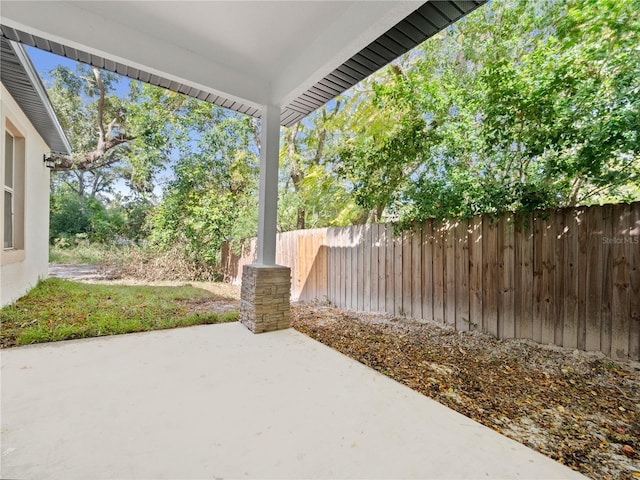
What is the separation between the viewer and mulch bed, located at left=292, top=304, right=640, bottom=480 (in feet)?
5.00

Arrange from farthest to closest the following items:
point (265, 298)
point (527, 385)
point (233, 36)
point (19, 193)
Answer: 1. point (19, 193)
2. point (265, 298)
3. point (233, 36)
4. point (527, 385)

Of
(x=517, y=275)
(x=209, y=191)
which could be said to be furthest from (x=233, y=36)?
(x=209, y=191)

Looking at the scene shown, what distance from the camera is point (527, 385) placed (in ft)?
7.09

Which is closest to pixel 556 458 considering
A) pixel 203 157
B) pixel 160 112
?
pixel 203 157

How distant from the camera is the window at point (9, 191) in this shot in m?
3.65

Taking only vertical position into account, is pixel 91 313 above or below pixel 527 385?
above

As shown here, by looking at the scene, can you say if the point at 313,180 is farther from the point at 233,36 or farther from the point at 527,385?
the point at 527,385

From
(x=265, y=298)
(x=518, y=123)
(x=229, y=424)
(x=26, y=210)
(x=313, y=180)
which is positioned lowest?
(x=229, y=424)

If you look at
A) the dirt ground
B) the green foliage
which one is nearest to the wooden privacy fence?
the dirt ground

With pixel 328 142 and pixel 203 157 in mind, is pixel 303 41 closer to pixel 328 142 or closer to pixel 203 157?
pixel 328 142

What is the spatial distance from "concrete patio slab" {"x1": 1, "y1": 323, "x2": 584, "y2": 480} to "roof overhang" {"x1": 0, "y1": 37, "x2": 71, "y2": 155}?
273 centimetres

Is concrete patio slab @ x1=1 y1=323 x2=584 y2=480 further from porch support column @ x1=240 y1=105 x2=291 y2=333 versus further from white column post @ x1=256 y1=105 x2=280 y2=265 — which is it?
white column post @ x1=256 y1=105 x2=280 y2=265

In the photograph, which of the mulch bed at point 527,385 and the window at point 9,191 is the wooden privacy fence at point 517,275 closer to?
the mulch bed at point 527,385

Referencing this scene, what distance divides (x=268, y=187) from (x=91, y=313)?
9.34ft
